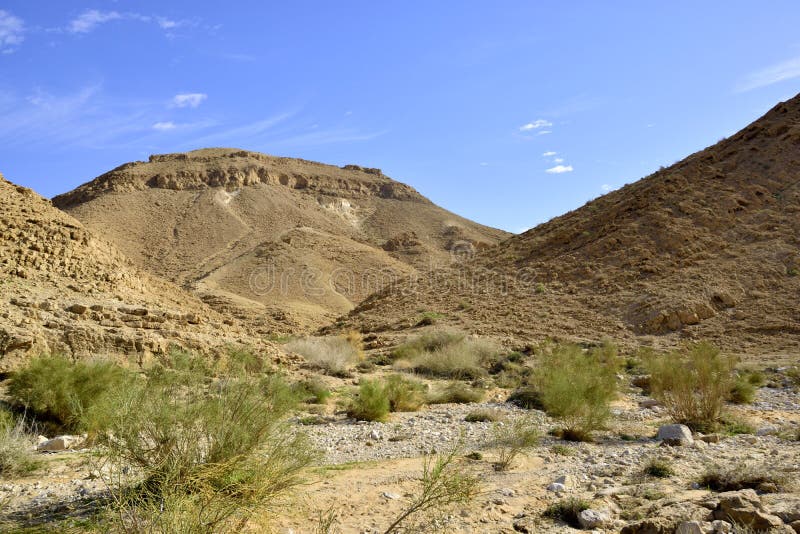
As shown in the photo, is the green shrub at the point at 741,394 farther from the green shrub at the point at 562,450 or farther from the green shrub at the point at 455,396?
the green shrub at the point at 562,450

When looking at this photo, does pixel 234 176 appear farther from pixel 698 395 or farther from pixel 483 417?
pixel 698 395

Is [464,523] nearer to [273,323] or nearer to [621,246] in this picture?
[621,246]

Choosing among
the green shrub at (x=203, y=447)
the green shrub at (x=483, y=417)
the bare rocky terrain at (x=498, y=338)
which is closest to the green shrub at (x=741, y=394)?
the bare rocky terrain at (x=498, y=338)

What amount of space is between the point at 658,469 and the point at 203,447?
16.2 feet

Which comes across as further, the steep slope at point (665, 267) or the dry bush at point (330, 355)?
the steep slope at point (665, 267)

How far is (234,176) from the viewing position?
77625mm

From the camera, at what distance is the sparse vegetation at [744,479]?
5316mm

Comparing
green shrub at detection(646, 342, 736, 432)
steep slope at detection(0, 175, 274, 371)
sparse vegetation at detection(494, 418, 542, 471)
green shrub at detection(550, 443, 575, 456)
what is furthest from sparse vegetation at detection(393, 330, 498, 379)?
sparse vegetation at detection(494, 418, 542, 471)

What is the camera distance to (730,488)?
5.51 metres

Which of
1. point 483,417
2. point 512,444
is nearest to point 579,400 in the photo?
point 483,417

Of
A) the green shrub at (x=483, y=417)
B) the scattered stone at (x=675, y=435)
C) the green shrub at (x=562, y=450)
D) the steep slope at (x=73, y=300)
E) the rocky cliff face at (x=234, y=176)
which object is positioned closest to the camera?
the green shrub at (x=562, y=450)

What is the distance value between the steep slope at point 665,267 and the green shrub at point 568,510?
1721 centimetres

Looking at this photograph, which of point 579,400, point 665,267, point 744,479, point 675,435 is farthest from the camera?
point 665,267

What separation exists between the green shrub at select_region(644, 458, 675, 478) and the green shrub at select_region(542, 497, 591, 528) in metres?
1.65
